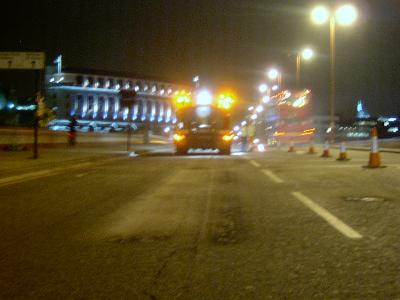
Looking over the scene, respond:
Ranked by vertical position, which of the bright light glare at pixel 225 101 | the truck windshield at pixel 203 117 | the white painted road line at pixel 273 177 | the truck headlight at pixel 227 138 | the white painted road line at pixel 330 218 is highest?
the bright light glare at pixel 225 101

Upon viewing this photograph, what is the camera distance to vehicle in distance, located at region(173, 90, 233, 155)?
34.9m

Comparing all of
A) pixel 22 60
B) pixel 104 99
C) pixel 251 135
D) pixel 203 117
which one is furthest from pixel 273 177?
pixel 104 99

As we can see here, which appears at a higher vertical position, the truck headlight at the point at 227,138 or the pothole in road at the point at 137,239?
the truck headlight at the point at 227,138

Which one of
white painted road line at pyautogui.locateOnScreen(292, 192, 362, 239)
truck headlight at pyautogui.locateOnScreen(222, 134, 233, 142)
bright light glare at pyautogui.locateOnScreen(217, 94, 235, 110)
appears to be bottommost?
white painted road line at pyautogui.locateOnScreen(292, 192, 362, 239)

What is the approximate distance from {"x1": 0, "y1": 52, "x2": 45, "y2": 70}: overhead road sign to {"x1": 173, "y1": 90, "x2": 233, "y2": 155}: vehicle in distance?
11.8m

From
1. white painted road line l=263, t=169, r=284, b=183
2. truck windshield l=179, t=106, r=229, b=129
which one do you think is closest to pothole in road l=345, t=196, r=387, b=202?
white painted road line l=263, t=169, r=284, b=183

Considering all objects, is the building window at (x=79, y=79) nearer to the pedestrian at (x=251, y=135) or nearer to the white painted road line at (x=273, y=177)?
the pedestrian at (x=251, y=135)

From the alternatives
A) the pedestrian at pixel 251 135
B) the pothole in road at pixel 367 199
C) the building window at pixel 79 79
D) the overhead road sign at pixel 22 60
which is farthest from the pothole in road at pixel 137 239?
the building window at pixel 79 79

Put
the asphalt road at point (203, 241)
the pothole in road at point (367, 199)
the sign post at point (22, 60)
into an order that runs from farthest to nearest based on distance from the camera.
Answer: the sign post at point (22, 60) → the pothole in road at point (367, 199) → the asphalt road at point (203, 241)

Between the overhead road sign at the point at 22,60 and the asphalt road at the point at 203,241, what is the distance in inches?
425

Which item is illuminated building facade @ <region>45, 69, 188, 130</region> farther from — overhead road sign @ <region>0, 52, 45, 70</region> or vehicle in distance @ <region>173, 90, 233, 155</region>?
overhead road sign @ <region>0, 52, 45, 70</region>

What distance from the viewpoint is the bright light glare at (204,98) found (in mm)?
36781

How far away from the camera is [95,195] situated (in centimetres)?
1359

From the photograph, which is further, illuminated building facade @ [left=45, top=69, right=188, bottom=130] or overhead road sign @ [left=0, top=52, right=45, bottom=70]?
illuminated building facade @ [left=45, top=69, right=188, bottom=130]
